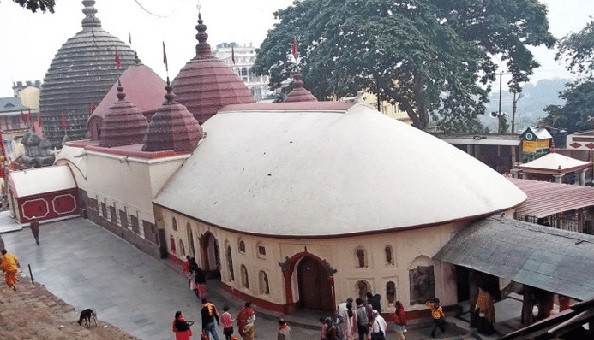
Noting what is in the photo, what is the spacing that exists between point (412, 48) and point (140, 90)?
16.8 meters

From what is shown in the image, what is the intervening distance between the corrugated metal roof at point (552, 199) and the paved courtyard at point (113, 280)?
7.25m

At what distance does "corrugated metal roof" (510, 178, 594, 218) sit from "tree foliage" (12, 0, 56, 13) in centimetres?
1303

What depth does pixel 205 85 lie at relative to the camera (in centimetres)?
2764

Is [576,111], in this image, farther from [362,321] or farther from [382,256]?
[362,321]

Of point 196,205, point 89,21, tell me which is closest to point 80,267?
point 196,205

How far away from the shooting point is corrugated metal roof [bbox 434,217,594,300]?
1178 centimetres

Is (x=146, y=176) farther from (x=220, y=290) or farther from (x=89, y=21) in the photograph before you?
(x=89, y=21)

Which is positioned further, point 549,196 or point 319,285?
point 549,196

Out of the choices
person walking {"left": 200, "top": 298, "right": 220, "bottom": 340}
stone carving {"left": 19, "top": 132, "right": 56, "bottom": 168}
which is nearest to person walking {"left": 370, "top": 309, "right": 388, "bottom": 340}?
person walking {"left": 200, "top": 298, "right": 220, "bottom": 340}

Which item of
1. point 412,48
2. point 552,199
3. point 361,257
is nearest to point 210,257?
point 361,257

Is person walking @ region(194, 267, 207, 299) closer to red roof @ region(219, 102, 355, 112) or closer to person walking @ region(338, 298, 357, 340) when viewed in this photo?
person walking @ region(338, 298, 357, 340)

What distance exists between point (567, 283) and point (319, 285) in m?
6.31

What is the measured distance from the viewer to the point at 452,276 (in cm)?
1495

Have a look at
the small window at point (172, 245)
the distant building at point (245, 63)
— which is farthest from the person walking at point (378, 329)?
the distant building at point (245, 63)
